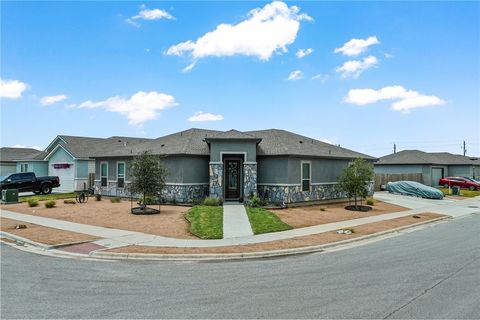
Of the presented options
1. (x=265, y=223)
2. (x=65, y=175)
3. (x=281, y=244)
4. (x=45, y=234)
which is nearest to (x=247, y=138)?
(x=265, y=223)

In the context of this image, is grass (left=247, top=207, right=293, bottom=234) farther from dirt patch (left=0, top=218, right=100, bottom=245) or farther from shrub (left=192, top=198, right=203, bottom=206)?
dirt patch (left=0, top=218, right=100, bottom=245)

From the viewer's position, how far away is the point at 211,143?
23016mm

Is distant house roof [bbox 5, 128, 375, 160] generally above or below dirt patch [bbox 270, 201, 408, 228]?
above

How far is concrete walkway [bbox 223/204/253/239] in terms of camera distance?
1416cm

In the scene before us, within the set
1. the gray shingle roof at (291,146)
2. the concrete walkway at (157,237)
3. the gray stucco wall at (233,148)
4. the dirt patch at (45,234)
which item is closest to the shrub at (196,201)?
the gray stucco wall at (233,148)

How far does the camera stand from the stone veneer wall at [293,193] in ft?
75.3

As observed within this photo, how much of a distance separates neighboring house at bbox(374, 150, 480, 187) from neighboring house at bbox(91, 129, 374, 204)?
21.7 m

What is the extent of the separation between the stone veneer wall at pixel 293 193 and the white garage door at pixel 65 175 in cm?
2058

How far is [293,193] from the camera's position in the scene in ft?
76.3

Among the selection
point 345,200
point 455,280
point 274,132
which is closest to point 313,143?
point 274,132

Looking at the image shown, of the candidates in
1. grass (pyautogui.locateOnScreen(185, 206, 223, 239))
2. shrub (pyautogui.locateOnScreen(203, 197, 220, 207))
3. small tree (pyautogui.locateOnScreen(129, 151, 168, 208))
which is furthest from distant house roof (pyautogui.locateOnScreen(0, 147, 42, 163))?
grass (pyautogui.locateOnScreen(185, 206, 223, 239))

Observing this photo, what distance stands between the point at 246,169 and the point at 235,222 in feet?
22.5

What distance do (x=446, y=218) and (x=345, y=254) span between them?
13253mm

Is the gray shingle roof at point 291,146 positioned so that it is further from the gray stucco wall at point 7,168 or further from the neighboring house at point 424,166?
the gray stucco wall at point 7,168
